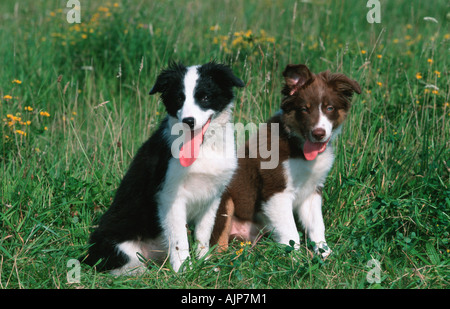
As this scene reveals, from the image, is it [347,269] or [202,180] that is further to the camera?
[202,180]

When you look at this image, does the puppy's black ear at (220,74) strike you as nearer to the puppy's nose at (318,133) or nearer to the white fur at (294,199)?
the puppy's nose at (318,133)

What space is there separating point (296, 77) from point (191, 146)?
1.01 meters

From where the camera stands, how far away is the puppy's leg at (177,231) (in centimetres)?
370

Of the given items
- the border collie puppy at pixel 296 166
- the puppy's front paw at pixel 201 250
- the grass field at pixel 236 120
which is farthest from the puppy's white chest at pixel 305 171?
the puppy's front paw at pixel 201 250

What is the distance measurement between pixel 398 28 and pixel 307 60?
2.76 metres

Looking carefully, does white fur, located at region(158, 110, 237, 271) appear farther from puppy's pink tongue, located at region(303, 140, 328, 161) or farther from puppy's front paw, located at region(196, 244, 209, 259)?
puppy's pink tongue, located at region(303, 140, 328, 161)

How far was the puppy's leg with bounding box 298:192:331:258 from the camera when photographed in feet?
13.8

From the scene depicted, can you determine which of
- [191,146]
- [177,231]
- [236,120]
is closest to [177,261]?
[177,231]

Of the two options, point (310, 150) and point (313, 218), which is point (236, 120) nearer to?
point (310, 150)

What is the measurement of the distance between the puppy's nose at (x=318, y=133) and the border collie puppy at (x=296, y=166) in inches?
0.6

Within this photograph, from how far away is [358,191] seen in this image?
435cm

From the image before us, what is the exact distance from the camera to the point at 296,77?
416 cm
